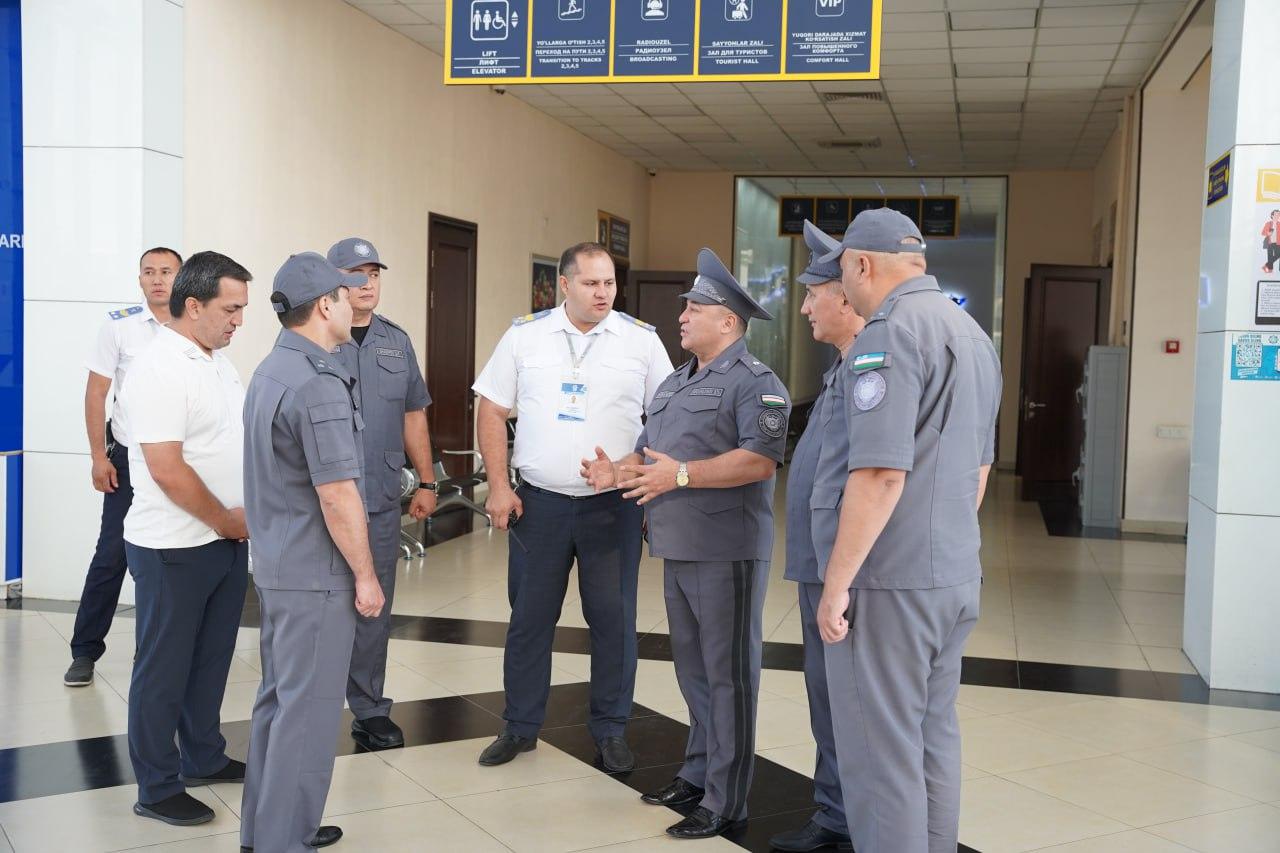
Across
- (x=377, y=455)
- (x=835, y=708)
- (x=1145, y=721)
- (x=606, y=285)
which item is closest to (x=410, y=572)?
(x=377, y=455)

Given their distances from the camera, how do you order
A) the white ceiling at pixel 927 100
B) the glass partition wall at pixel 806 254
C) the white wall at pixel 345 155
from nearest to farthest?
the white wall at pixel 345 155 < the white ceiling at pixel 927 100 < the glass partition wall at pixel 806 254

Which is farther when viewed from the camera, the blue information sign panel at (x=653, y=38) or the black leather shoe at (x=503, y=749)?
the blue information sign panel at (x=653, y=38)

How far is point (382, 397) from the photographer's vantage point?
3.79 metres

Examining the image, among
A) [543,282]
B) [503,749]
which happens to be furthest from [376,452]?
[543,282]

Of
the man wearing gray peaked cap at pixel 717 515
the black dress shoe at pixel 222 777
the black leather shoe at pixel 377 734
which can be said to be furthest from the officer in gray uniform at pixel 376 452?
the man wearing gray peaked cap at pixel 717 515

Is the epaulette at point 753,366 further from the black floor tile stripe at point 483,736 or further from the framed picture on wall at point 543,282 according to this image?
the framed picture on wall at point 543,282

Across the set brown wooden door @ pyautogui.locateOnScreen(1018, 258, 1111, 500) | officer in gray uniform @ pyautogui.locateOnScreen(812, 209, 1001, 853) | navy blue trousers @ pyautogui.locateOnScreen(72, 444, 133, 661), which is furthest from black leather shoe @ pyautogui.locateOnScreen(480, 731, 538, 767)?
brown wooden door @ pyautogui.locateOnScreen(1018, 258, 1111, 500)

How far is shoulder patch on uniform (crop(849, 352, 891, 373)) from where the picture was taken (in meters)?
2.30

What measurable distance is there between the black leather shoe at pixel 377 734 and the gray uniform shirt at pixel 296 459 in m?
1.20

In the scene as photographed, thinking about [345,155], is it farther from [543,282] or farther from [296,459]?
[296,459]

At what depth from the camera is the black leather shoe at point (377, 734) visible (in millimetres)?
3676

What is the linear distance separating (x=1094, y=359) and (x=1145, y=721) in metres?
5.65

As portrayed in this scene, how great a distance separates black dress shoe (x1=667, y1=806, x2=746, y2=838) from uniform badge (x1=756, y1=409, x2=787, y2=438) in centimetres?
101

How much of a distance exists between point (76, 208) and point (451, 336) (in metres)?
3.71
